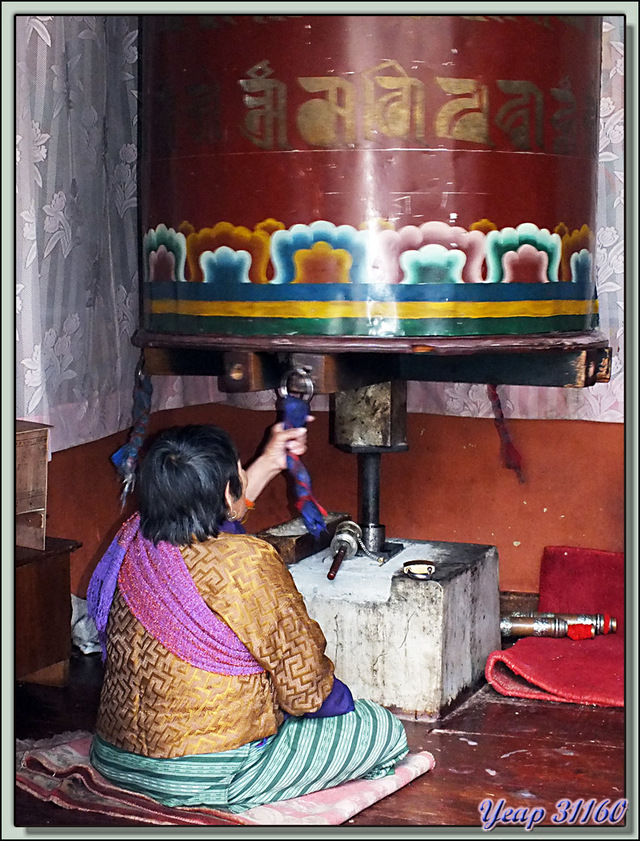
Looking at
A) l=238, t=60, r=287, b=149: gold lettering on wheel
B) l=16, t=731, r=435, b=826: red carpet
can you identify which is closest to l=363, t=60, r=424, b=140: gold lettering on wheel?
l=238, t=60, r=287, b=149: gold lettering on wheel

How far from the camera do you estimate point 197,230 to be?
3.70m

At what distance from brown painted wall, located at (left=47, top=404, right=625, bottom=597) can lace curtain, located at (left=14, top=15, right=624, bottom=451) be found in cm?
12

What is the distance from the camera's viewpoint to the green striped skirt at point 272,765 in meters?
3.01

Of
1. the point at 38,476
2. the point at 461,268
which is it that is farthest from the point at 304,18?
the point at 38,476

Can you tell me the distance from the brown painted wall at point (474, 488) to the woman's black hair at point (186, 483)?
5.16 ft

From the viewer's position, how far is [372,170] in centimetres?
348

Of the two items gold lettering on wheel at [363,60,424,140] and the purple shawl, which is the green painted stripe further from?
the purple shawl

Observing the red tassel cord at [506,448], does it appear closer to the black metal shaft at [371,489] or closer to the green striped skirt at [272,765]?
the black metal shaft at [371,489]

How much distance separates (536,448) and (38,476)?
6.89 ft

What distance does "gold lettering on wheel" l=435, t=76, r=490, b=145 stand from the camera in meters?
3.49

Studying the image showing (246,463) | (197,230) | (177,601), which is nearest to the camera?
(177,601)

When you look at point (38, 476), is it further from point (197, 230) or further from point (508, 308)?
point (508, 308)

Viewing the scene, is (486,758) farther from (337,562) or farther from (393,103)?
(393,103)

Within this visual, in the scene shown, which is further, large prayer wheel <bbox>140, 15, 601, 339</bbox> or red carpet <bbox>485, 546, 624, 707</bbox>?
red carpet <bbox>485, 546, 624, 707</bbox>
